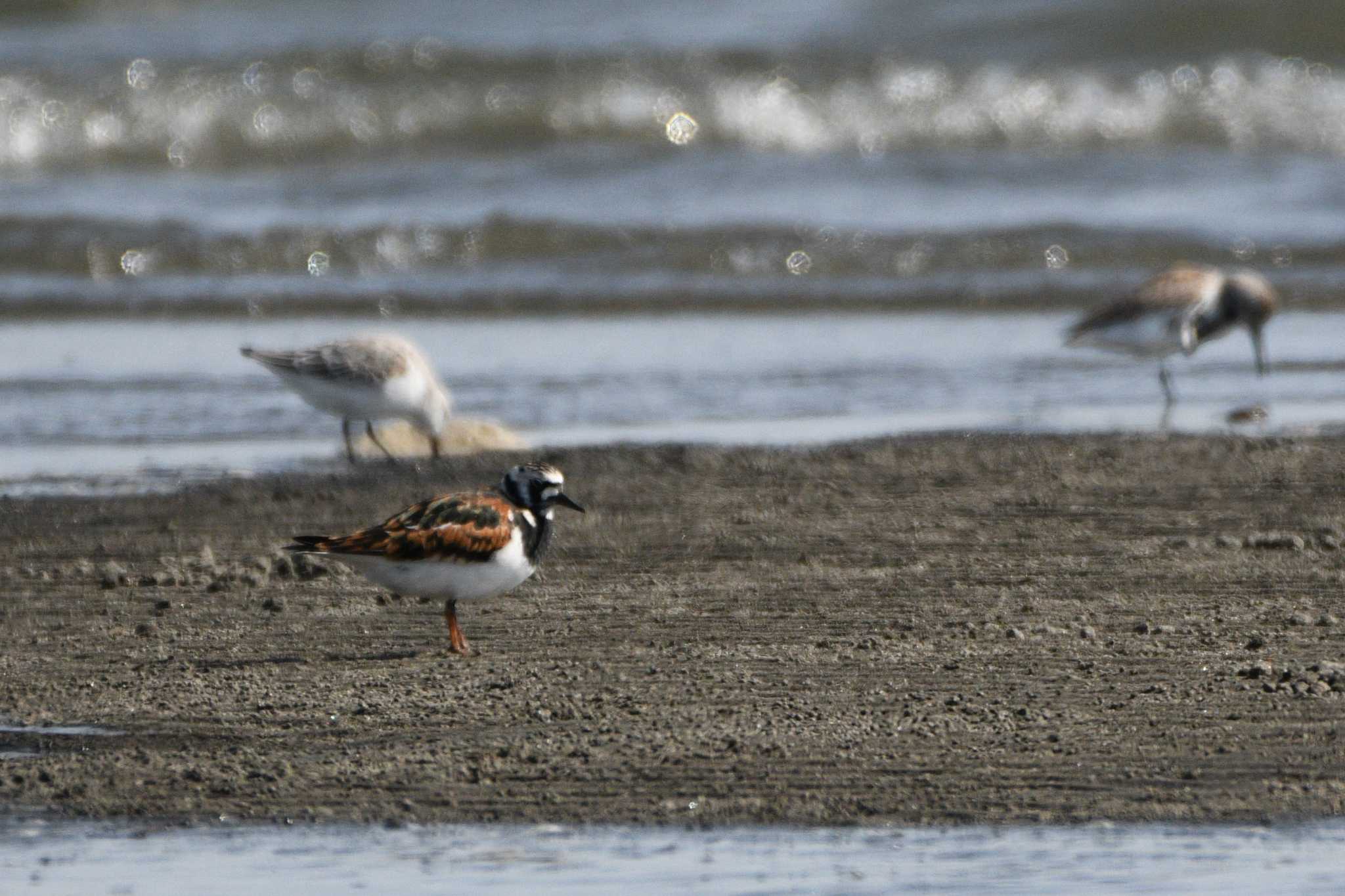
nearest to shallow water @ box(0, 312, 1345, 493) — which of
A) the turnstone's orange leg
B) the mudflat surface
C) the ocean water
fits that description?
the ocean water

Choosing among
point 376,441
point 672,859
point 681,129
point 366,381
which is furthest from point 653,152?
point 672,859

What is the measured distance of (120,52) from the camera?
25.1 metres

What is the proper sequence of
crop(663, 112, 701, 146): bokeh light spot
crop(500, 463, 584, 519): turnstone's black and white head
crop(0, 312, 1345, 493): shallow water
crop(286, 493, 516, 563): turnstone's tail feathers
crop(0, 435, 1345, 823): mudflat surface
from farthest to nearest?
crop(663, 112, 701, 146): bokeh light spot → crop(0, 312, 1345, 493): shallow water → crop(500, 463, 584, 519): turnstone's black and white head → crop(286, 493, 516, 563): turnstone's tail feathers → crop(0, 435, 1345, 823): mudflat surface

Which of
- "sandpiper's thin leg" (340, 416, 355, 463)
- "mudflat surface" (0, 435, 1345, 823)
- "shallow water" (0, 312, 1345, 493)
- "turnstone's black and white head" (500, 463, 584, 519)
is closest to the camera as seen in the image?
"mudflat surface" (0, 435, 1345, 823)

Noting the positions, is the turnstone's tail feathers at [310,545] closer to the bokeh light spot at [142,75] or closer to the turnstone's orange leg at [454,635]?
the turnstone's orange leg at [454,635]

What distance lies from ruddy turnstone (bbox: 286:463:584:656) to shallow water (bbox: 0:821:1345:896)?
142 centimetres

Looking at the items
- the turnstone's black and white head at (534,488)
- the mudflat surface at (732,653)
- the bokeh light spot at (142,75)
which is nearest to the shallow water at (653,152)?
the bokeh light spot at (142,75)

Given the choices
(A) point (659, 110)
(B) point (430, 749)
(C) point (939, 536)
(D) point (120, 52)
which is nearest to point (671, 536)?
(C) point (939, 536)

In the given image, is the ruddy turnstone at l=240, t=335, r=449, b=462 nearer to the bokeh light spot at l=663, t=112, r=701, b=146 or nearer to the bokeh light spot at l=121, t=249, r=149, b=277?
the bokeh light spot at l=121, t=249, r=149, b=277

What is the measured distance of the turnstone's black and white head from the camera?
6.02 meters

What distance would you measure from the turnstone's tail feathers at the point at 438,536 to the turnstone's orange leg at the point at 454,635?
188mm

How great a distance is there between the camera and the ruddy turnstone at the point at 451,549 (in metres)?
5.74

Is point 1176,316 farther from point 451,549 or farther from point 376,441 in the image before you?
point 451,549

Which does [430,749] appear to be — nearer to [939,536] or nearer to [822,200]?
[939,536]
